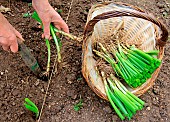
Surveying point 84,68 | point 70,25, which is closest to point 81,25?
point 70,25

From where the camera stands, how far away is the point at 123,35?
2100 mm

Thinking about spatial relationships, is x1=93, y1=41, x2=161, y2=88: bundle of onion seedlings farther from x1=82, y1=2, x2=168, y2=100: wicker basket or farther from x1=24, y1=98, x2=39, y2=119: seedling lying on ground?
x1=24, y1=98, x2=39, y2=119: seedling lying on ground

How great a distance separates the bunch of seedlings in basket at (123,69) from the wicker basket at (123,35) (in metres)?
0.04

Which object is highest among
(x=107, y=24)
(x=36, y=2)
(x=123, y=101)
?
(x=36, y=2)

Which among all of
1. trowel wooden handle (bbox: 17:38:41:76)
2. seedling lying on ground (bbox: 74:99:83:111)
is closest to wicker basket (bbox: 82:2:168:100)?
seedling lying on ground (bbox: 74:99:83:111)

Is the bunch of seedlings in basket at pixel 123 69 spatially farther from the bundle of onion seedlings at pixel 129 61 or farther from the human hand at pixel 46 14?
the human hand at pixel 46 14

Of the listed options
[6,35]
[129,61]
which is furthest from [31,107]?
Result: [129,61]

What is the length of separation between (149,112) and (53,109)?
0.61 m

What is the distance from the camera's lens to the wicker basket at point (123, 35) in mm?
1850

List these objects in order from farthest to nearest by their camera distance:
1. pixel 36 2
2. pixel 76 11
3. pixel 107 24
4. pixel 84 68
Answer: pixel 76 11 < pixel 107 24 < pixel 84 68 < pixel 36 2

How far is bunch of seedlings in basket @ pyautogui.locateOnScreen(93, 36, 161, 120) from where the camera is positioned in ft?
5.90

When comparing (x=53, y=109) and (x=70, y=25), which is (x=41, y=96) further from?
(x=70, y=25)

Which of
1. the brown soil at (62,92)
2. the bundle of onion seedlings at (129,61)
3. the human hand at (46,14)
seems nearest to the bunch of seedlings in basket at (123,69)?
the bundle of onion seedlings at (129,61)

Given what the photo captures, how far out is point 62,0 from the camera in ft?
8.08
